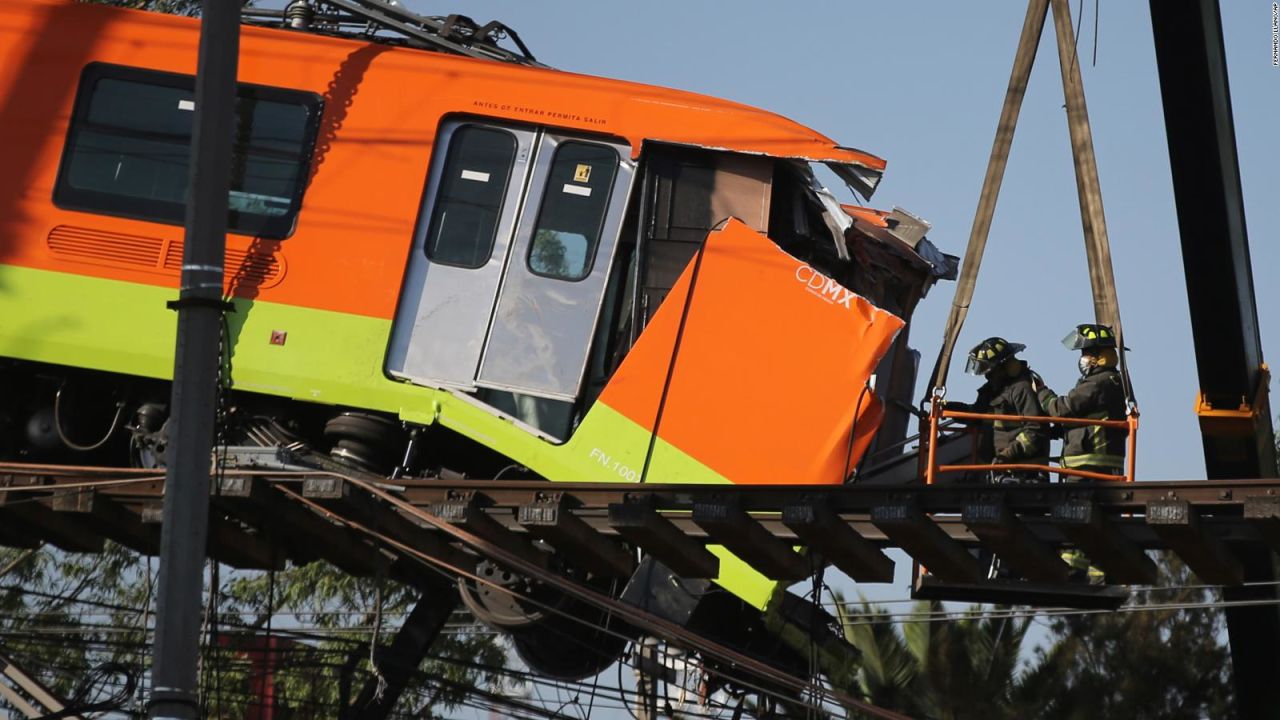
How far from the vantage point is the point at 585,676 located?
13430mm

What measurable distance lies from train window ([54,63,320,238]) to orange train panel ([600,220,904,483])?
2926mm

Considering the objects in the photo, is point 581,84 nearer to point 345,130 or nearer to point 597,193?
point 597,193

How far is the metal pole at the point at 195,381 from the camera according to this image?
5.99 m

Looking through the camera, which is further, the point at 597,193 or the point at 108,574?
the point at 108,574

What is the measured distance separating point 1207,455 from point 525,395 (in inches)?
185

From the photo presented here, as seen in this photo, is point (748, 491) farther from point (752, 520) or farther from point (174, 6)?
point (174, 6)

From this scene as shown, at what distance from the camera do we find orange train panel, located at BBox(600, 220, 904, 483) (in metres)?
11.6

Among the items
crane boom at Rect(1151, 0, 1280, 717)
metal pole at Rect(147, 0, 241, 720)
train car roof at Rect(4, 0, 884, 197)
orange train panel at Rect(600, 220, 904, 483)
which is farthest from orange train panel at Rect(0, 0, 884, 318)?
metal pole at Rect(147, 0, 241, 720)

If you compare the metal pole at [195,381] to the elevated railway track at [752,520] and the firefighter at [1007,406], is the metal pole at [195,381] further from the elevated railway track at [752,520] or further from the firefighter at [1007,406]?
the firefighter at [1007,406]

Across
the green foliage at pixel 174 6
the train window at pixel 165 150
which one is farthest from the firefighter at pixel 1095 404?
the green foliage at pixel 174 6

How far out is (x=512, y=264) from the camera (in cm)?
1225

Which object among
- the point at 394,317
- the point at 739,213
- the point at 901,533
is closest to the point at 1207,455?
the point at 901,533

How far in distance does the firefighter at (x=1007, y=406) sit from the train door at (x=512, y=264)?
8.95ft

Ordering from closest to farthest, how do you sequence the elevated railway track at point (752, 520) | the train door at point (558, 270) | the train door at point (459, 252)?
the elevated railway track at point (752, 520)
the train door at point (558, 270)
the train door at point (459, 252)
